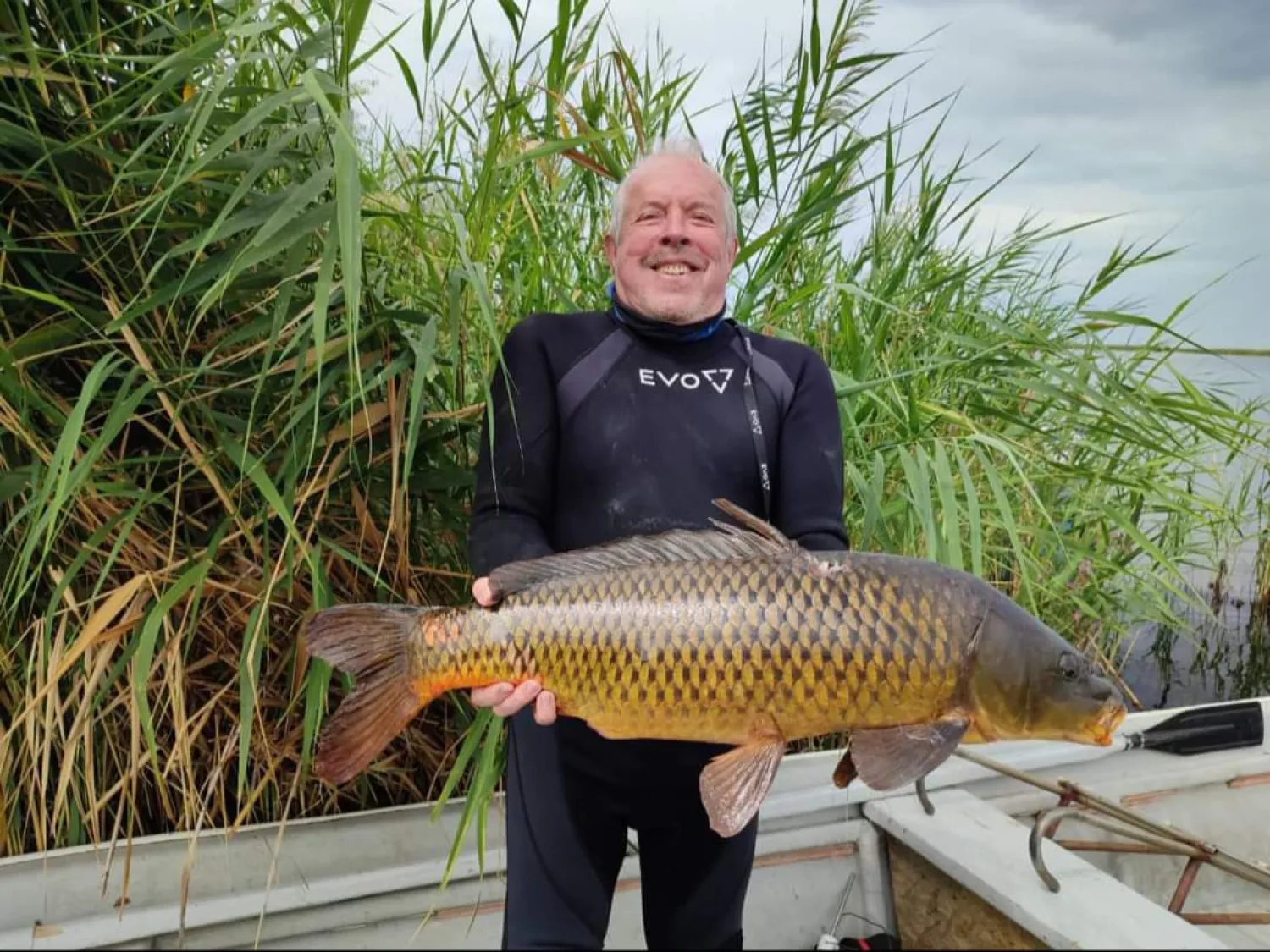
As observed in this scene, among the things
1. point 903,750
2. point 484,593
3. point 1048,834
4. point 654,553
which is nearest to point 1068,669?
point 903,750

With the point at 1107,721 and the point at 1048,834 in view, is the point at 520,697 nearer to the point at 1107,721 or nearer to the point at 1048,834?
the point at 1107,721

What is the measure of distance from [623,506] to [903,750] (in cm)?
66

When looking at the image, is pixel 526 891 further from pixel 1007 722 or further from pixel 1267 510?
pixel 1267 510

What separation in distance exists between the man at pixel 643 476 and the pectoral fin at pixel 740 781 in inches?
11.9

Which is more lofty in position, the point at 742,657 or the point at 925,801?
the point at 742,657

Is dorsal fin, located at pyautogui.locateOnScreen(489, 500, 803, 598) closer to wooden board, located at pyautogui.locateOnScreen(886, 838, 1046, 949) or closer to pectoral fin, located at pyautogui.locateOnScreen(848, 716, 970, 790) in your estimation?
pectoral fin, located at pyautogui.locateOnScreen(848, 716, 970, 790)

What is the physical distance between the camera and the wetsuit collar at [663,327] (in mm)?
1748

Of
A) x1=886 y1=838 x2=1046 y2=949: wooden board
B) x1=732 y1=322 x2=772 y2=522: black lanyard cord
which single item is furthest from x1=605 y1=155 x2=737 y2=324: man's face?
x1=886 y1=838 x2=1046 y2=949: wooden board

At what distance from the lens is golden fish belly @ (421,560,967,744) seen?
1198 millimetres

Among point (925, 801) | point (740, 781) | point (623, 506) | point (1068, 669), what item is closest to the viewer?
point (1068, 669)

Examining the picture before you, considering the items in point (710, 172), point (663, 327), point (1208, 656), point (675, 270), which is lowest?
point (1208, 656)

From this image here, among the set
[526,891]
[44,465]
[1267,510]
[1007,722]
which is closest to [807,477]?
[1007,722]

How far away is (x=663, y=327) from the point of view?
1745mm

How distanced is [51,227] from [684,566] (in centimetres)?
149
